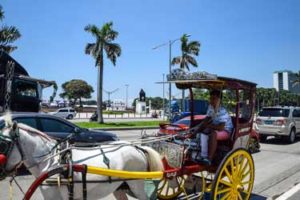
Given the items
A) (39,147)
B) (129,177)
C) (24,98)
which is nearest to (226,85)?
(129,177)

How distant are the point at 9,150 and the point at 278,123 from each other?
683 inches

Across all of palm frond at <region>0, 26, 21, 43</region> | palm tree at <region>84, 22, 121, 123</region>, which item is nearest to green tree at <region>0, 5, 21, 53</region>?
palm frond at <region>0, 26, 21, 43</region>

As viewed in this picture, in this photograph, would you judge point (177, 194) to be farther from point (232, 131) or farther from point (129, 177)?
point (129, 177)

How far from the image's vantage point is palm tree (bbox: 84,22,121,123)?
38.8 m

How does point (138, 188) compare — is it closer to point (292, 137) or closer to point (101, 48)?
point (292, 137)

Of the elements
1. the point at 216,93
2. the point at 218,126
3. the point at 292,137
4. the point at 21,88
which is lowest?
the point at 292,137

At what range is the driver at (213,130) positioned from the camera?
632cm

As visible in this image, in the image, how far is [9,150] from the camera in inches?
162

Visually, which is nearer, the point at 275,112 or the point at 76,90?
the point at 275,112

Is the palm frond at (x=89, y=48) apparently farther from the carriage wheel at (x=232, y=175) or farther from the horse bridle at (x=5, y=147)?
the horse bridle at (x=5, y=147)

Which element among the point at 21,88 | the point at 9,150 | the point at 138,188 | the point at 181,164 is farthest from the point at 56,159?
the point at 21,88

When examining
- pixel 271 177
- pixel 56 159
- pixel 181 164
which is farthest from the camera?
pixel 271 177

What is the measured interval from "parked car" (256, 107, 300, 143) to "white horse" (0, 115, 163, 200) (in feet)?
51.1

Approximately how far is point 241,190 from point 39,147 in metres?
3.88
